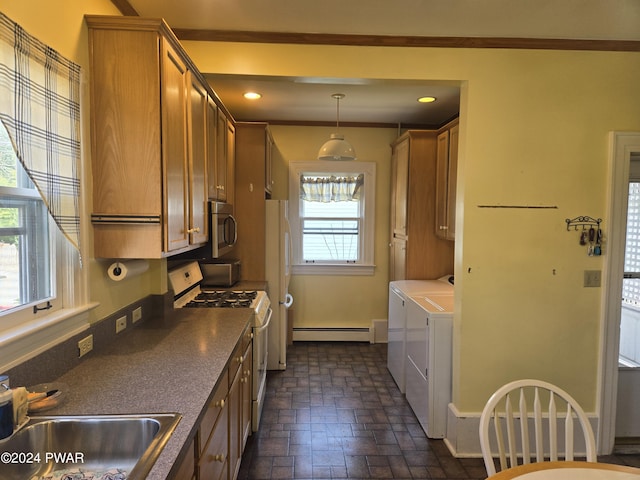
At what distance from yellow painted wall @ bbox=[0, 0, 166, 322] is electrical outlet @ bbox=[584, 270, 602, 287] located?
2.71m

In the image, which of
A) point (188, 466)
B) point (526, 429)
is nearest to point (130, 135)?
point (188, 466)

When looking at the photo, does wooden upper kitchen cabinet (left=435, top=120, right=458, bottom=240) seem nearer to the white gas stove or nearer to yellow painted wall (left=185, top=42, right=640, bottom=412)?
yellow painted wall (left=185, top=42, right=640, bottom=412)

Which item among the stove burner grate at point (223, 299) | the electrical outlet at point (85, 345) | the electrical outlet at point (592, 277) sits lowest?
the stove burner grate at point (223, 299)

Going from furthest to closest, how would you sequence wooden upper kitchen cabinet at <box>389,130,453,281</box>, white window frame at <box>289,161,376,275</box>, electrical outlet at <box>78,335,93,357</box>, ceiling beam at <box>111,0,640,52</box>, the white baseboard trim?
the white baseboard trim → white window frame at <box>289,161,376,275</box> → wooden upper kitchen cabinet at <box>389,130,453,281</box> → ceiling beam at <box>111,0,640,52</box> → electrical outlet at <box>78,335,93,357</box>

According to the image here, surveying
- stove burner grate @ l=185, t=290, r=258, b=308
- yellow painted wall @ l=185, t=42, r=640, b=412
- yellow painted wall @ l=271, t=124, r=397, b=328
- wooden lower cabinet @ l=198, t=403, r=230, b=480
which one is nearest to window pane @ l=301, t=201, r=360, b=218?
yellow painted wall @ l=271, t=124, r=397, b=328

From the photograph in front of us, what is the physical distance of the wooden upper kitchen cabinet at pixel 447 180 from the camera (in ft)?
11.0

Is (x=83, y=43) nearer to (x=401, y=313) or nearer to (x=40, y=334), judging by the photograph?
(x=40, y=334)

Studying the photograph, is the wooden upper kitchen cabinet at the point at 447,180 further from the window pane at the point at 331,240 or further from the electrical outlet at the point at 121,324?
the electrical outlet at the point at 121,324

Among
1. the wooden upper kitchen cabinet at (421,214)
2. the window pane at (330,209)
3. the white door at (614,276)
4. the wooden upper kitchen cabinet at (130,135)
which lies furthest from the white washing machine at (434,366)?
the window pane at (330,209)

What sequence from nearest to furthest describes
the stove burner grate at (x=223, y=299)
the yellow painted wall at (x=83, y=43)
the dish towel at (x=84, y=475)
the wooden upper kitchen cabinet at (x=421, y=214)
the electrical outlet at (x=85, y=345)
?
the dish towel at (x=84, y=475), the yellow painted wall at (x=83, y=43), the electrical outlet at (x=85, y=345), the stove burner grate at (x=223, y=299), the wooden upper kitchen cabinet at (x=421, y=214)

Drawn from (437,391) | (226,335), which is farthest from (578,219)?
(226,335)

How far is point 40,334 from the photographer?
138 cm

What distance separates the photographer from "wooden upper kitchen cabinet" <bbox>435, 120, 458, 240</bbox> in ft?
11.0

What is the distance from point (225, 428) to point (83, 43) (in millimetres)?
1753
